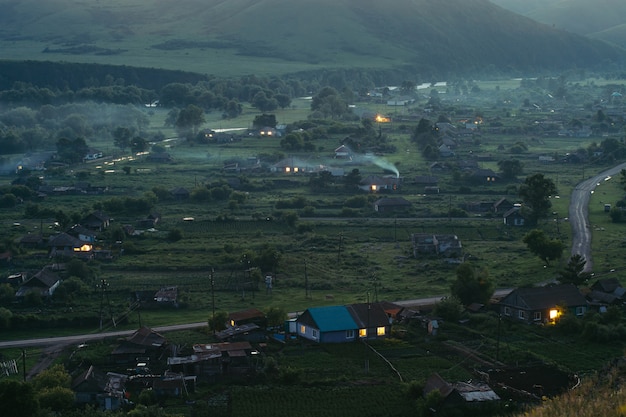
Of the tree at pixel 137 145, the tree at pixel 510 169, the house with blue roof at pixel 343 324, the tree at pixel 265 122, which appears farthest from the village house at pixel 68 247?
the tree at pixel 265 122

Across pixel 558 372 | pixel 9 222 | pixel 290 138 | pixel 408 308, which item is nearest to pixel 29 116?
pixel 290 138

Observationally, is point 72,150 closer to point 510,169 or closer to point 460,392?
point 510,169

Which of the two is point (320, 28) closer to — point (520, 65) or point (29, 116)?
point (520, 65)

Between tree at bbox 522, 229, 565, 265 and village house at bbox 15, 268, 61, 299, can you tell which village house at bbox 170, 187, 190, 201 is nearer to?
village house at bbox 15, 268, 61, 299

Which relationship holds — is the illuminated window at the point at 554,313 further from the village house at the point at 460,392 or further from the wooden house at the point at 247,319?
the wooden house at the point at 247,319

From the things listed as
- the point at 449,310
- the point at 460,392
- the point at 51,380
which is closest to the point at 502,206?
the point at 449,310

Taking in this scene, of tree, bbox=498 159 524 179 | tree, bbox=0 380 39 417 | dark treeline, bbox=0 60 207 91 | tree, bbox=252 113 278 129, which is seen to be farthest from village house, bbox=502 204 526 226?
dark treeline, bbox=0 60 207 91
